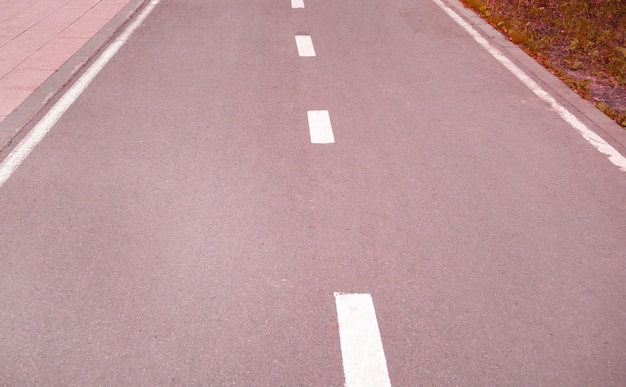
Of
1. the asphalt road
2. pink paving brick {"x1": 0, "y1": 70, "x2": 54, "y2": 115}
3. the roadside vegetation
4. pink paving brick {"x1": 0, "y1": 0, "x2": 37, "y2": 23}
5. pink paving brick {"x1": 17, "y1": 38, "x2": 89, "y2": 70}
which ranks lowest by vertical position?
pink paving brick {"x1": 0, "y1": 0, "x2": 37, "y2": 23}

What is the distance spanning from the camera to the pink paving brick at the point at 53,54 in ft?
25.8

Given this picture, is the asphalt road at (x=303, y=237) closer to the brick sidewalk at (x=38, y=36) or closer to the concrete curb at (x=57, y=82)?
the concrete curb at (x=57, y=82)

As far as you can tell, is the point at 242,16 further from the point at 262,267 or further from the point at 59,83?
the point at 262,267

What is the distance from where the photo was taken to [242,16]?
1115 cm

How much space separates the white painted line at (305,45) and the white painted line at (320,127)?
2469 mm

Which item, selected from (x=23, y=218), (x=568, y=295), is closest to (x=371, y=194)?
(x=568, y=295)

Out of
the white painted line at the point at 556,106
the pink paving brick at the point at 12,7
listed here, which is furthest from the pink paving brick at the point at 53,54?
the white painted line at the point at 556,106

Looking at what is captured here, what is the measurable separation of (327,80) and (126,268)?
4499mm

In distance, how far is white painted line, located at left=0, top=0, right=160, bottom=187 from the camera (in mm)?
5449

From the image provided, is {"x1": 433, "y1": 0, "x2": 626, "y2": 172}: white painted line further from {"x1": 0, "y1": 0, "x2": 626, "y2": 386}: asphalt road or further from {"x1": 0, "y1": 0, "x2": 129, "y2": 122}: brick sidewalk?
{"x1": 0, "y1": 0, "x2": 129, "y2": 122}: brick sidewalk

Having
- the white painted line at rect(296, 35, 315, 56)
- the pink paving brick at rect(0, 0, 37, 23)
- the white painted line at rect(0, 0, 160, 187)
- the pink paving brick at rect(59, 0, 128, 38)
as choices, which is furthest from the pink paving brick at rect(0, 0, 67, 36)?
the white painted line at rect(296, 35, 315, 56)

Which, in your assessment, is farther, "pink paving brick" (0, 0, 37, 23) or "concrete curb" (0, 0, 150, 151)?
"pink paving brick" (0, 0, 37, 23)

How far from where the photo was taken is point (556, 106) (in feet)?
22.9

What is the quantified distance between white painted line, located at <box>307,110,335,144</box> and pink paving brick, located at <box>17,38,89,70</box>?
3.79 meters
